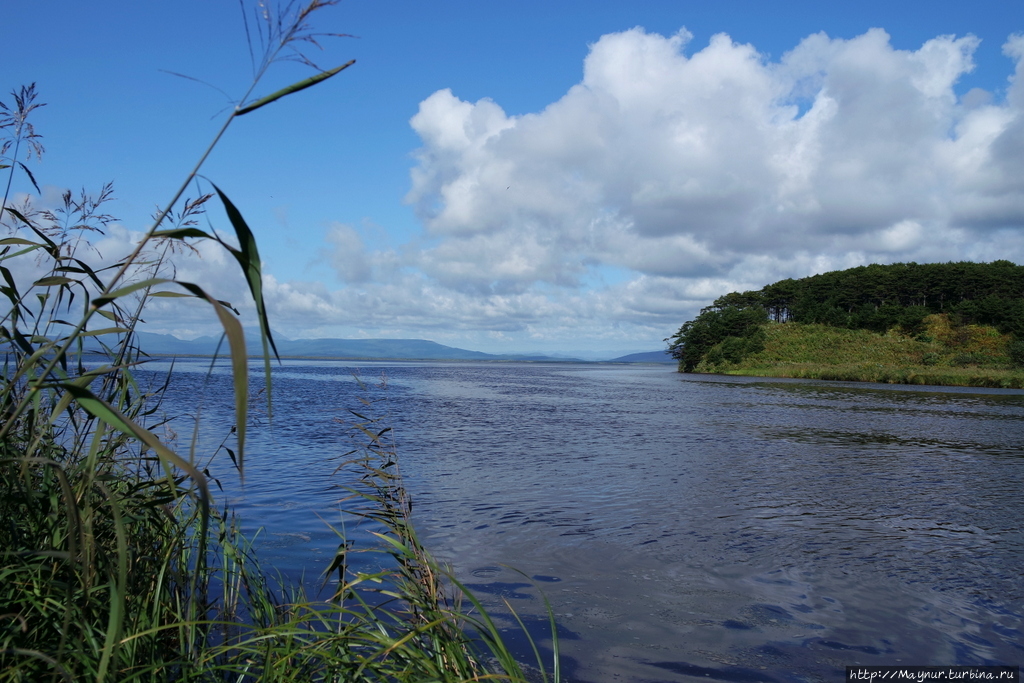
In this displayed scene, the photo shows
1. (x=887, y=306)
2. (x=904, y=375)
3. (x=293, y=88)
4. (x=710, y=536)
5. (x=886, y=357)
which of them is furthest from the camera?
(x=887, y=306)

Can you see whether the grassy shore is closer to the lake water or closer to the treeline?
the treeline

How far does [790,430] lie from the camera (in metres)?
19.5

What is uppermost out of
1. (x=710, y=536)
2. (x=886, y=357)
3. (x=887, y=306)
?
(x=887, y=306)

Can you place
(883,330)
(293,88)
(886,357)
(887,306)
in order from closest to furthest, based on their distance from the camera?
(293,88) < (886,357) < (883,330) < (887,306)

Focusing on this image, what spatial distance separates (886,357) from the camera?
202 feet

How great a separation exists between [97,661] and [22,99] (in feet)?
9.80

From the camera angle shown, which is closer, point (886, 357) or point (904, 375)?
point (904, 375)

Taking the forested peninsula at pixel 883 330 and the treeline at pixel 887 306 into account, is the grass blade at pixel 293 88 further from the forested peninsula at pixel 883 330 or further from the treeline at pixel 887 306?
the treeline at pixel 887 306

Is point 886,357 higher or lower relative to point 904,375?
higher

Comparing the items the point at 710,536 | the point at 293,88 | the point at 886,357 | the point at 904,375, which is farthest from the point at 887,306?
the point at 293,88

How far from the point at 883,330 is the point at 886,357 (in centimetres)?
1532

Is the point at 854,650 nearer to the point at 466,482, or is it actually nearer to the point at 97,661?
the point at 97,661

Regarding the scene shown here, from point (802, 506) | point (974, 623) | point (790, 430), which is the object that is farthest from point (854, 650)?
point (790, 430)

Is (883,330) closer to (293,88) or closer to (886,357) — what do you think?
(886,357)
